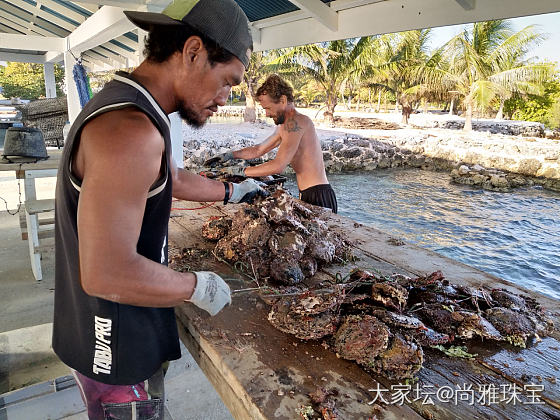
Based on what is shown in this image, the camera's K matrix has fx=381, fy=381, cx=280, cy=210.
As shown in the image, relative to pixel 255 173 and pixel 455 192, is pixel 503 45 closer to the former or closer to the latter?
pixel 455 192

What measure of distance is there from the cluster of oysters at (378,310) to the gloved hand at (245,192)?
30cm

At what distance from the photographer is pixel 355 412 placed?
1.25 meters

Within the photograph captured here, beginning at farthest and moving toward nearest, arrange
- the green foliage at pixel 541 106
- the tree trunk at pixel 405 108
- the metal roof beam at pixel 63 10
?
1. the green foliage at pixel 541 106
2. the tree trunk at pixel 405 108
3. the metal roof beam at pixel 63 10

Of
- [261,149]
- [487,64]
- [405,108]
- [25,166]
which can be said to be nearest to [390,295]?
[261,149]

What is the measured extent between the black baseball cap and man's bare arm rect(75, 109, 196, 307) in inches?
14.1

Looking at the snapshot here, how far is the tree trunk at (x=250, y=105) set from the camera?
782 inches

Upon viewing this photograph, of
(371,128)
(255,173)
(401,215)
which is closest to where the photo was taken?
(255,173)

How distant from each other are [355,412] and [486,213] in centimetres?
1299

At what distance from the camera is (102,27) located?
591cm

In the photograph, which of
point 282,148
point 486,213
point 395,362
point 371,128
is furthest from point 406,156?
point 395,362

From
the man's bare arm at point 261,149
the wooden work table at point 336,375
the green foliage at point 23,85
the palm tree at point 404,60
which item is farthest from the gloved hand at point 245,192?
the green foliage at point 23,85

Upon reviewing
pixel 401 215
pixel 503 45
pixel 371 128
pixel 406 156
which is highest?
pixel 503 45

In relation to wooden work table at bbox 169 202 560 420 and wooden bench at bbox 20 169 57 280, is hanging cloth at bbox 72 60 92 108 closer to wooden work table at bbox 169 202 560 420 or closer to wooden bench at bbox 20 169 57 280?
wooden bench at bbox 20 169 57 280

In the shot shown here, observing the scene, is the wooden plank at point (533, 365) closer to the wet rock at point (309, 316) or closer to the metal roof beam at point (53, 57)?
the wet rock at point (309, 316)
